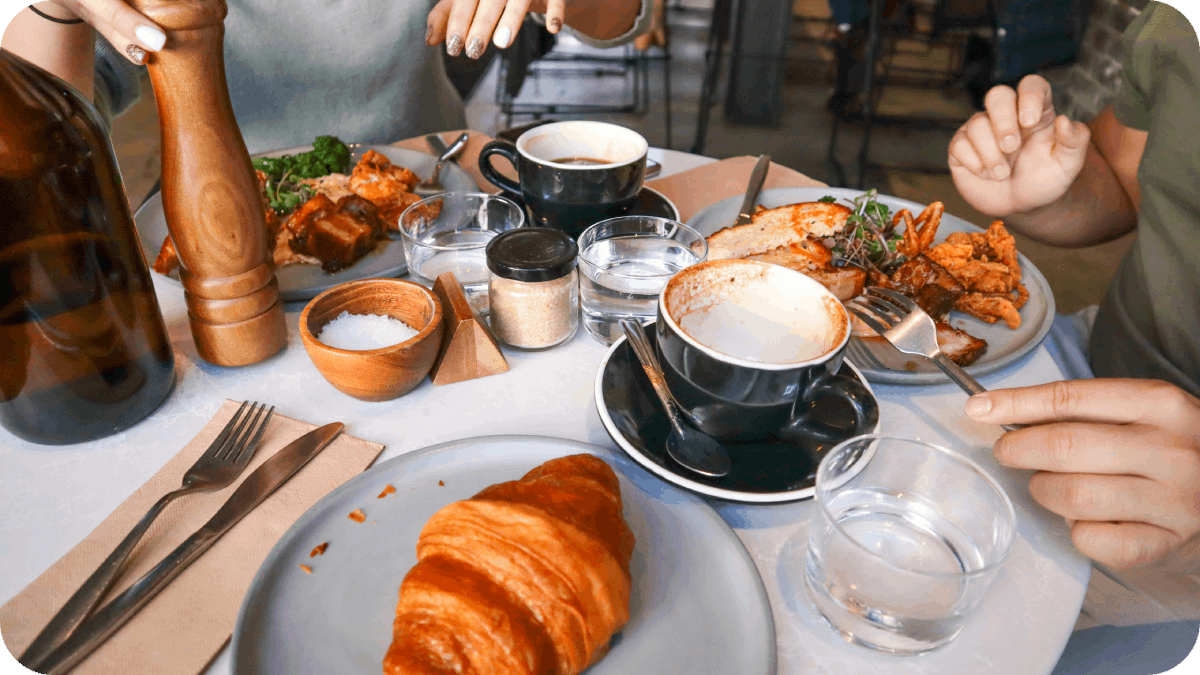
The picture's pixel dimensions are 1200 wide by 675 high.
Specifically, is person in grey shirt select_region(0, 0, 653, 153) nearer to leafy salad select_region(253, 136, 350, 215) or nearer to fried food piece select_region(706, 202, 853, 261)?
leafy salad select_region(253, 136, 350, 215)

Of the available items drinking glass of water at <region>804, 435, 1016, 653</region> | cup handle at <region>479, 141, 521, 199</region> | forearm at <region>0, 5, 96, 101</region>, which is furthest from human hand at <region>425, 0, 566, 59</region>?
drinking glass of water at <region>804, 435, 1016, 653</region>

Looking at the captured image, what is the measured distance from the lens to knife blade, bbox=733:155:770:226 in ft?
4.81

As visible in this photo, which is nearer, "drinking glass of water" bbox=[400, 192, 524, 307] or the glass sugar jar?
the glass sugar jar

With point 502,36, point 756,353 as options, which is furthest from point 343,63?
point 756,353

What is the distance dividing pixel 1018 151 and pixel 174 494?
1608 mm

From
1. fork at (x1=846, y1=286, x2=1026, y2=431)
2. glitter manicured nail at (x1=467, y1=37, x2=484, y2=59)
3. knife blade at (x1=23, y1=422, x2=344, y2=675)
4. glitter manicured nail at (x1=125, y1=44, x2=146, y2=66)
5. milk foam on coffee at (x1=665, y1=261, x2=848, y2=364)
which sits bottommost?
knife blade at (x1=23, y1=422, x2=344, y2=675)

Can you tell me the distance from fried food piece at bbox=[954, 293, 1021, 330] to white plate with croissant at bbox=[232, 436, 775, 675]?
760 millimetres

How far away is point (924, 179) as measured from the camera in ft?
15.1

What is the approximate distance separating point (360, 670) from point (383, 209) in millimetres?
983

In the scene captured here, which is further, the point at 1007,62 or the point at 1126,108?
the point at 1007,62

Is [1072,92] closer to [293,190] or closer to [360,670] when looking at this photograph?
[293,190]

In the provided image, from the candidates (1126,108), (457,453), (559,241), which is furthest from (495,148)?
(1126,108)

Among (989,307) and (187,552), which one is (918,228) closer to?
(989,307)

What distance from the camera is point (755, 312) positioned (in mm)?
985
